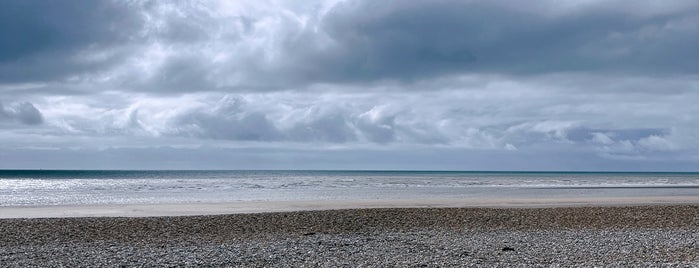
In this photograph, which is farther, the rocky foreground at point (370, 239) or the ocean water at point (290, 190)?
the ocean water at point (290, 190)

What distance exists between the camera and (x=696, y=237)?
59.9 ft

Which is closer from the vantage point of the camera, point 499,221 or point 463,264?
point 463,264

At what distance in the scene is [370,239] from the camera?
17.8 m

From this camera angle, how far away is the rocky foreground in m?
14.1

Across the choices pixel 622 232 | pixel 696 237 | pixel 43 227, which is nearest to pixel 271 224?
pixel 43 227

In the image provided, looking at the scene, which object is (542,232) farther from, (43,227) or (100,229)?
(43,227)

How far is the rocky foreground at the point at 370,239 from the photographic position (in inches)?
556

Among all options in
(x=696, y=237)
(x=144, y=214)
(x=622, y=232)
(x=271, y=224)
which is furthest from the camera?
(x=144, y=214)

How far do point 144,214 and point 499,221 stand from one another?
13.9 m

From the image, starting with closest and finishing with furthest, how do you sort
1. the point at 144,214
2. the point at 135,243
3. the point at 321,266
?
the point at 321,266, the point at 135,243, the point at 144,214

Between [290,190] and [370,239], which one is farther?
[290,190]

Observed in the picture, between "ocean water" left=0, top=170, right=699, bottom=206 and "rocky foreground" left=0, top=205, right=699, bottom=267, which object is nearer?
"rocky foreground" left=0, top=205, right=699, bottom=267

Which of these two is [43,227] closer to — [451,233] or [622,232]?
[451,233]

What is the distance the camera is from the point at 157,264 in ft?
44.4
